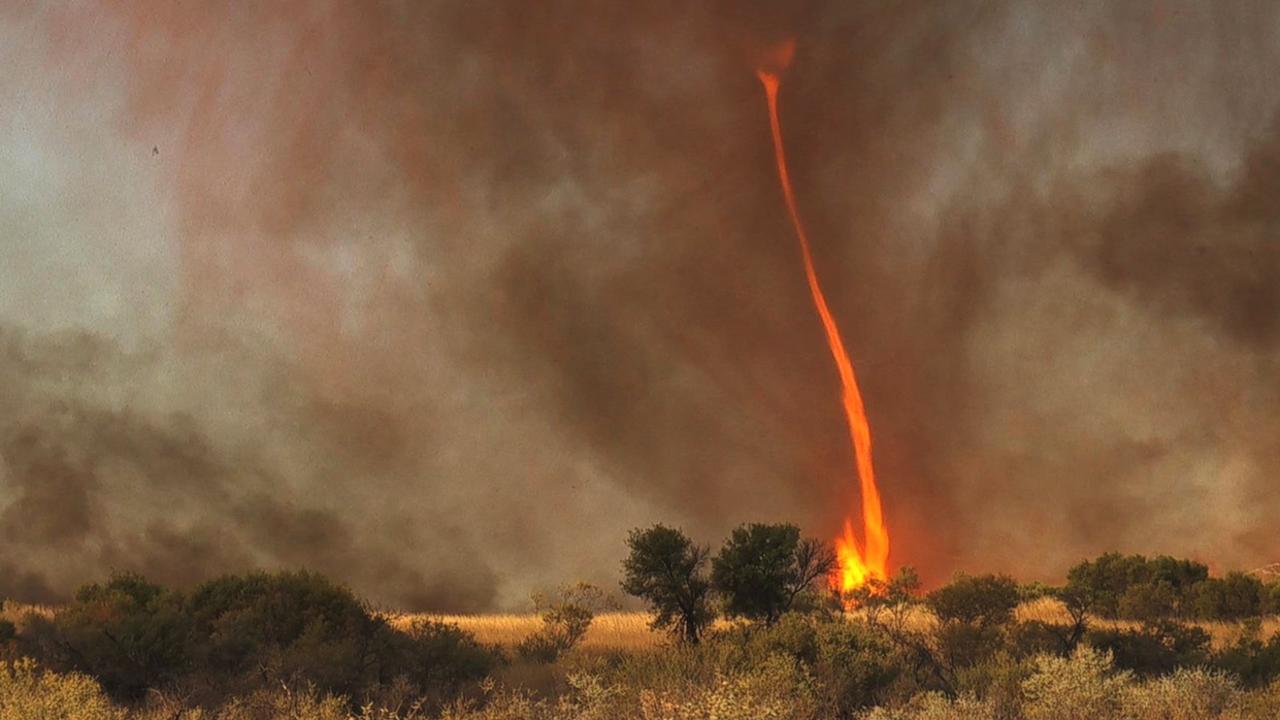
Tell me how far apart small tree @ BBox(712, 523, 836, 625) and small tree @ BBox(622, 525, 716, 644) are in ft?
2.11

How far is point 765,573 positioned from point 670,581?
2871 mm

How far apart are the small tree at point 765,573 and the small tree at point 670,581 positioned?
0.64 m

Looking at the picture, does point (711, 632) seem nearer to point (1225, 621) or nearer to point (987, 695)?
point (987, 695)

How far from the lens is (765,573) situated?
28.7 meters

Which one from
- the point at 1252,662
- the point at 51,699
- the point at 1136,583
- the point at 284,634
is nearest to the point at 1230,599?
the point at 1136,583

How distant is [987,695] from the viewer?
1833 centimetres

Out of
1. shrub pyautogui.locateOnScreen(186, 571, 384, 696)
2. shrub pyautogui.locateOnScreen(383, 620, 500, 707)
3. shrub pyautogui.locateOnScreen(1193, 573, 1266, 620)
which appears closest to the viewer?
shrub pyautogui.locateOnScreen(186, 571, 384, 696)

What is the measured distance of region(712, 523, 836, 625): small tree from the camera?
2878cm

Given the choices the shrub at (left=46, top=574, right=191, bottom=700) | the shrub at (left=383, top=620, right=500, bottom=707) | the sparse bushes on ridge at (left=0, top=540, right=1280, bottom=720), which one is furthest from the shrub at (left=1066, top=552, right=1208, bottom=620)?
the shrub at (left=46, top=574, right=191, bottom=700)

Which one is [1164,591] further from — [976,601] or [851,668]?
[851,668]

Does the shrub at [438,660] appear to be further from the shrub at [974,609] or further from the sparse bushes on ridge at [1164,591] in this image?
the sparse bushes on ridge at [1164,591]

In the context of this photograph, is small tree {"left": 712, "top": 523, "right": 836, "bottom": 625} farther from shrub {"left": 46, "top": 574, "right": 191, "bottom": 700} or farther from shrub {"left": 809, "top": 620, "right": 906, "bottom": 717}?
shrub {"left": 46, "top": 574, "right": 191, "bottom": 700}

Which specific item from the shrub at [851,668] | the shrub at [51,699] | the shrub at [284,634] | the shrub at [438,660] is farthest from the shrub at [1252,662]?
the shrub at [51,699]

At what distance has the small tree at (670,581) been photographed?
92.8ft
